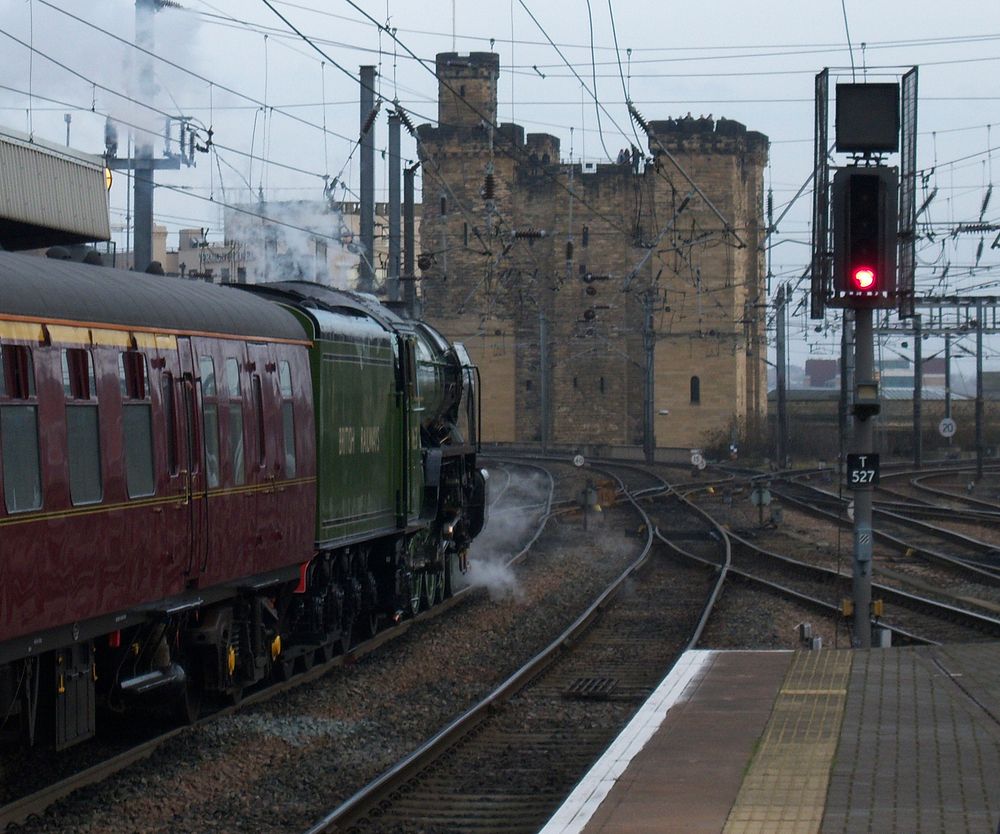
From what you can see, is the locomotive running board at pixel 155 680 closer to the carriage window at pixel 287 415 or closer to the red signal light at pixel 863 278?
the carriage window at pixel 287 415

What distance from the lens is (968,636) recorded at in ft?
56.3

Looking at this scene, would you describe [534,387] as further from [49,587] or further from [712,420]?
[49,587]

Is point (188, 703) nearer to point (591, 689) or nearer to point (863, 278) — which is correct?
point (591, 689)

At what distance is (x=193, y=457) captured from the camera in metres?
11.1

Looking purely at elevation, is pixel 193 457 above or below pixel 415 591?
above

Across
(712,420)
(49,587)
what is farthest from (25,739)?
(712,420)

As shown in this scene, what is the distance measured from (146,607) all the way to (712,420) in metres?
70.5

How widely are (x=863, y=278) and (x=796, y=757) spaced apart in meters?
5.51

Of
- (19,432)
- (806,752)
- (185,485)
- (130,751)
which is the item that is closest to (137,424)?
(185,485)

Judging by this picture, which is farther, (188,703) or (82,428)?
(188,703)

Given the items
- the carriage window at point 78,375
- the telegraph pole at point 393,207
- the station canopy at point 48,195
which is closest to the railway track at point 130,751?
the carriage window at point 78,375

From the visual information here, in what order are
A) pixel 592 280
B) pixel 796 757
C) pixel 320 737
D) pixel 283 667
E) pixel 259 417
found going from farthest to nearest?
pixel 592 280 → pixel 283 667 → pixel 259 417 → pixel 320 737 → pixel 796 757

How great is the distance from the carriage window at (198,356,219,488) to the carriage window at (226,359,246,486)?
295mm

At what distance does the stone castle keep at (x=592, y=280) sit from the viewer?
7762 centimetres
